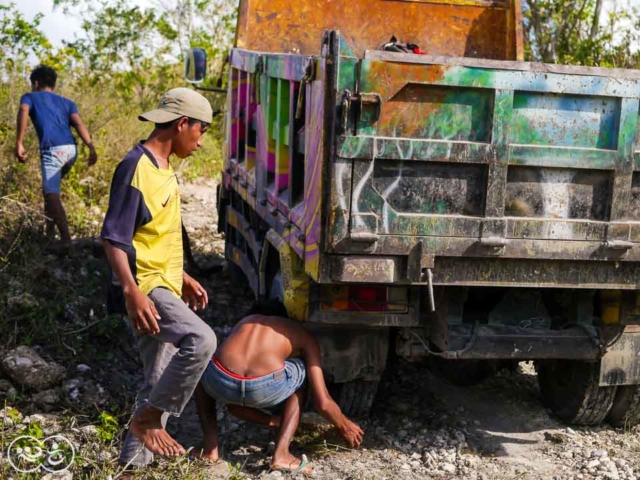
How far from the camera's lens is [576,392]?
4.82 metres

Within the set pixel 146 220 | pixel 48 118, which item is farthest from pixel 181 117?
pixel 48 118

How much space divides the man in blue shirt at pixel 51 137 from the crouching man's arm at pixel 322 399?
3.46m

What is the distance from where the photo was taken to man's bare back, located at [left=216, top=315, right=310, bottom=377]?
419 cm

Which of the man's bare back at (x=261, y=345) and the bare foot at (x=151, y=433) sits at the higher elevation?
the man's bare back at (x=261, y=345)

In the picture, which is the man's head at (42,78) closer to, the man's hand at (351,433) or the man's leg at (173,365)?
the man's leg at (173,365)

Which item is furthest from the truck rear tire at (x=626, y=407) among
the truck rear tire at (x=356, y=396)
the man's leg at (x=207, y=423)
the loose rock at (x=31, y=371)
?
the loose rock at (x=31, y=371)

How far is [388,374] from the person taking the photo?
5.65 meters

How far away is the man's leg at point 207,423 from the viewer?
4.26 metres

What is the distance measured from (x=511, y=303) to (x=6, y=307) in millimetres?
3012

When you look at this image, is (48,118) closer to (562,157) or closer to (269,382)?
(269,382)

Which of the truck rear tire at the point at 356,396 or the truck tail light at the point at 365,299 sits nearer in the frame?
the truck tail light at the point at 365,299

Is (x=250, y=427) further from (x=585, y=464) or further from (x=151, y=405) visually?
(x=585, y=464)

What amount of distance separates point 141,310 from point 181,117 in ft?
2.73

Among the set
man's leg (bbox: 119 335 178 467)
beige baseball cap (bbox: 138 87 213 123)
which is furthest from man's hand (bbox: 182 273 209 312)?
beige baseball cap (bbox: 138 87 213 123)
